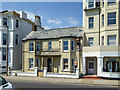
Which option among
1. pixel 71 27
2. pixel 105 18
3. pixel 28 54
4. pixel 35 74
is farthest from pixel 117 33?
pixel 28 54

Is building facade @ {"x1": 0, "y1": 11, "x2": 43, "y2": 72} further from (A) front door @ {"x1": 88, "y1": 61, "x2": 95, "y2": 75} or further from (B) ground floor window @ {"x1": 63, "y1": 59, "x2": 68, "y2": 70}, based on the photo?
(A) front door @ {"x1": 88, "y1": 61, "x2": 95, "y2": 75}

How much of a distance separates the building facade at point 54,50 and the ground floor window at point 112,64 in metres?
4.11

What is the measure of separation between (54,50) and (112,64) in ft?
32.5

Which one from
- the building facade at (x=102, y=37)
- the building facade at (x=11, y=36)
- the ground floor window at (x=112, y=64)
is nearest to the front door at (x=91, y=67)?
Result: the building facade at (x=102, y=37)

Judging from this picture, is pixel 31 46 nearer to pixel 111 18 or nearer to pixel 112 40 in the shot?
pixel 112 40

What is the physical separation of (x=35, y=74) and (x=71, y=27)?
37.1 ft

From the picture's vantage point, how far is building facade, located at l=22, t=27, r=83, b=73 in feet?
66.1

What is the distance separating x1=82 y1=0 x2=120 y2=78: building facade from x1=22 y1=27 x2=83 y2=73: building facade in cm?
162

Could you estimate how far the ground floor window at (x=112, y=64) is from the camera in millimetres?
17953

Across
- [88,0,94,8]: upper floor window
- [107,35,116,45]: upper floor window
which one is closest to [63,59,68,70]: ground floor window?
[107,35,116,45]: upper floor window

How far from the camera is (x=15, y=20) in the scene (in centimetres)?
2470

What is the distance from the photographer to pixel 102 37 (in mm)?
19141

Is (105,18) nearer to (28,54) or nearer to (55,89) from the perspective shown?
(55,89)

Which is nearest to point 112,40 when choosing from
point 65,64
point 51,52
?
point 65,64
